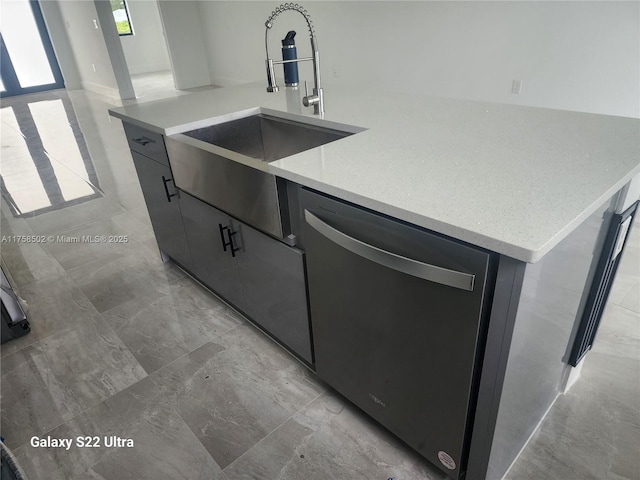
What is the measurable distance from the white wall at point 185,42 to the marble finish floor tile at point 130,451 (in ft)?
23.6

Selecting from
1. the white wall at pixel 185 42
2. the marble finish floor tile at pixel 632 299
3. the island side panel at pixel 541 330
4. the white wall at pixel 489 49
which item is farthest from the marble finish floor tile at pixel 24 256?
the white wall at pixel 185 42

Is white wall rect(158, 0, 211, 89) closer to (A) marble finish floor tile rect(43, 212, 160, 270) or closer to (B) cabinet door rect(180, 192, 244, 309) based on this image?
(A) marble finish floor tile rect(43, 212, 160, 270)

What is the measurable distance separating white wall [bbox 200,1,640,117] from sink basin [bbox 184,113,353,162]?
281 cm

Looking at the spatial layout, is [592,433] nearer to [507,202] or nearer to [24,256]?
[507,202]

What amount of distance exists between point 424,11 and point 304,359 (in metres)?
3.91

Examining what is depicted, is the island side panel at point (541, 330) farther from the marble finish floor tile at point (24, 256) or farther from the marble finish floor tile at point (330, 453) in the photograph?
the marble finish floor tile at point (24, 256)

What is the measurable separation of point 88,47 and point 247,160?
8431mm

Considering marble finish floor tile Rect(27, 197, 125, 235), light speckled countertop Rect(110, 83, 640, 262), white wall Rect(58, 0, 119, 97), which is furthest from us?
white wall Rect(58, 0, 119, 97)

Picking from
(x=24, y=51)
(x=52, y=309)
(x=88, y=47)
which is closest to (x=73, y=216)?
(x=52, y=309)

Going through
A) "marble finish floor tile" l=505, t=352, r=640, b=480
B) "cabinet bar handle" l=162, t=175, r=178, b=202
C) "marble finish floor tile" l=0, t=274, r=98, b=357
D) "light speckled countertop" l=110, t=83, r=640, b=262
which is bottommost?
"marble finish floor tile" l=505, t=352, r=640, b=480

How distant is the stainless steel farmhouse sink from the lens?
1401 mm

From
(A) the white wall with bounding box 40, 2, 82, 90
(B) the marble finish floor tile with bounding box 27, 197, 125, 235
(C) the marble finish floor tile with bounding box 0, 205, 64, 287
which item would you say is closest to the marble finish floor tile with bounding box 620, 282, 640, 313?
(C) the marble finish floor tile with bounding box 0, 205, 64, 287

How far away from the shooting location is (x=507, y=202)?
3.01 ft

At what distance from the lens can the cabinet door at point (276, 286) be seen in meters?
1.47
